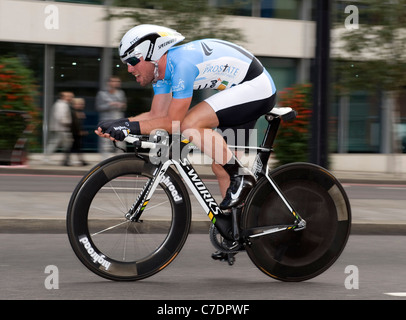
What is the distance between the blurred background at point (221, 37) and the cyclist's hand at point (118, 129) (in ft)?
37.8

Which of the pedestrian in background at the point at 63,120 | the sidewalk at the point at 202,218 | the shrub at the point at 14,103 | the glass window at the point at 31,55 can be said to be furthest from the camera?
the glass window at the point at 31,55

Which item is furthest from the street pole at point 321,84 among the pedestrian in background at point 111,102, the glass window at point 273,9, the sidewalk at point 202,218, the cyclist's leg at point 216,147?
the glass window at point 273,9

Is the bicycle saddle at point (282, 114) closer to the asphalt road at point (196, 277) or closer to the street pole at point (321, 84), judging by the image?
the asphalt road at point (196, 277)

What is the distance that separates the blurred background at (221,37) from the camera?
17953 mm

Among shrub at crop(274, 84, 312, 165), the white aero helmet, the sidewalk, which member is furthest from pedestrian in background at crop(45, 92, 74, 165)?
the white aero helmet

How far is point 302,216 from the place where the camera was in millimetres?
5242

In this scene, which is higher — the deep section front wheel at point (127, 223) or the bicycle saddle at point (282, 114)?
the bicycle saddle at point (282, 114)

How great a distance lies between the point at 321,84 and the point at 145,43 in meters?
3.46

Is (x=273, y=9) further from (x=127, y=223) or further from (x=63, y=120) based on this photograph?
(x=127, y=223)

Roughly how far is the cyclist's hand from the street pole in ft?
11.2

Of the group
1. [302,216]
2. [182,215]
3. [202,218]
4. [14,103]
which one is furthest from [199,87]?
[14,103]

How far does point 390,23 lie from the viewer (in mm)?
19547

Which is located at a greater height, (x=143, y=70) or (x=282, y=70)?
(x=143, y=70)
